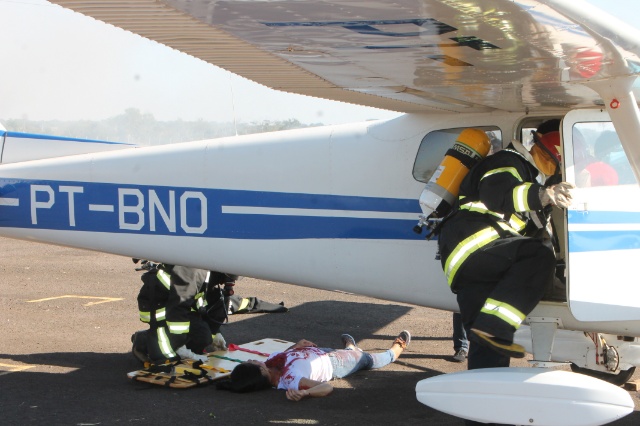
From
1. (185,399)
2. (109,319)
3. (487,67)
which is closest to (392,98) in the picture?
(487,67)

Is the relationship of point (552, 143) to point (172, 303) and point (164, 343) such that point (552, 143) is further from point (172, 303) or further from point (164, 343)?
point (164, 343)

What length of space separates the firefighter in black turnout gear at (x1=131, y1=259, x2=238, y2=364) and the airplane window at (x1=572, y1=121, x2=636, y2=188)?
11.3 feet

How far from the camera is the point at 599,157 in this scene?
550 cm

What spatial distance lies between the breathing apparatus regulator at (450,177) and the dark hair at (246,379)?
6.76 feet

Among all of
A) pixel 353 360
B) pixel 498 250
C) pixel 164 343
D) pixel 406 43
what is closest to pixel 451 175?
pixel 498 250

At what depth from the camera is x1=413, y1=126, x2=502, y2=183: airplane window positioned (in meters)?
6.20

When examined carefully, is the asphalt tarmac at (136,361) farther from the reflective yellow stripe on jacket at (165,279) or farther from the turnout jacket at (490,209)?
the turnout jacket at (490,209)

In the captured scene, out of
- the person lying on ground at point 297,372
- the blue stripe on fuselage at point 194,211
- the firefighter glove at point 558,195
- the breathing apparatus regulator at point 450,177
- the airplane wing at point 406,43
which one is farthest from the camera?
the person lying on ground at point 297,372

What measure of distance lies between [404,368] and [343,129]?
229 cm

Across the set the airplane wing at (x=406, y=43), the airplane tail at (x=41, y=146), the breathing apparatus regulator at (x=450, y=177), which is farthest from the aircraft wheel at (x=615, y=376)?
the airplane tail at (x=41, y=146)

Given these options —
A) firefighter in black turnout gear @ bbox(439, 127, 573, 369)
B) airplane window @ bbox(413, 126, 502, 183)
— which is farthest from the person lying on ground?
airplane window @ bbox(413, 126, 502, 183)

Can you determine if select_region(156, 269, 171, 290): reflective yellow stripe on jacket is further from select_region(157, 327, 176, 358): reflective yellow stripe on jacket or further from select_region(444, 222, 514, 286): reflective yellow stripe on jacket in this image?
select_region(444, 222, 514, 286): reflective yellow stripe on jacket

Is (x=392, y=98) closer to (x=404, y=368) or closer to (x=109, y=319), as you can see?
(x=404, y=368)

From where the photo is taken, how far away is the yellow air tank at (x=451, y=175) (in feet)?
17.7
